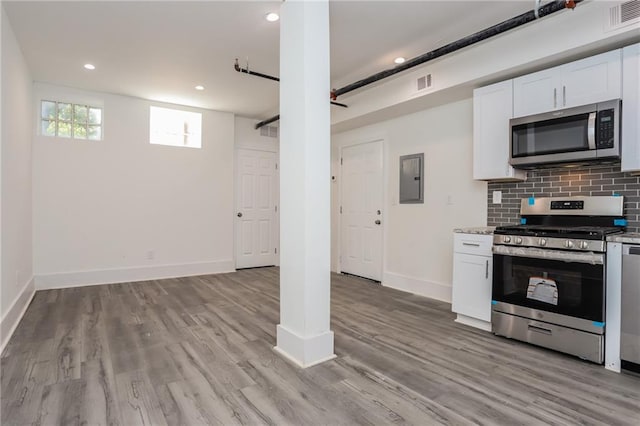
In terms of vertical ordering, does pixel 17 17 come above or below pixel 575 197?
above

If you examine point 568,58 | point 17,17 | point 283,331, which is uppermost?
point 17,17

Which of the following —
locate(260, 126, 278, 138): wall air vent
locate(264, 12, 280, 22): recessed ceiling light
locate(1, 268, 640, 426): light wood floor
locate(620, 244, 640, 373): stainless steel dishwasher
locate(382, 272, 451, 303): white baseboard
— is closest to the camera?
locate(1, 268, 640, 426): light wood floor

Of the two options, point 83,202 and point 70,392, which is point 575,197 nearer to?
point 70,392

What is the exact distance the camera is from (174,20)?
306 cm

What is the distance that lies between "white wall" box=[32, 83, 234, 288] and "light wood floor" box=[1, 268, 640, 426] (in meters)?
1.34

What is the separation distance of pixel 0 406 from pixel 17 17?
10.1 ft

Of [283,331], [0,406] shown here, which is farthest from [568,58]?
[0,406]

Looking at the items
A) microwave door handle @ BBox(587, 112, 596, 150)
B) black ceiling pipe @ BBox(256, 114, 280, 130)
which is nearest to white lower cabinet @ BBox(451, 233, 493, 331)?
microwave door handle @ BBox(587, 112, 596, 150)

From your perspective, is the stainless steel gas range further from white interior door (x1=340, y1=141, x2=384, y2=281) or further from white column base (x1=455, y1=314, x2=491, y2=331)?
white interior door (x1=340, y1=141, x2=384, y2=281)

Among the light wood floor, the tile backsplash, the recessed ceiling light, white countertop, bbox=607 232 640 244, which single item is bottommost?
the light wood floor

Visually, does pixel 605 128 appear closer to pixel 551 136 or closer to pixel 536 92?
pixel 551 136

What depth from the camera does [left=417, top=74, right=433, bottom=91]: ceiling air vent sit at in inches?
151

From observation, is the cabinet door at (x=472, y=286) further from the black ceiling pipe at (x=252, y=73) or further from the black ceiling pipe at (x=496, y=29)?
the black ceiling pipe at (x=252, y=73)

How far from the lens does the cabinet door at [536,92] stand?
9.80 ft
